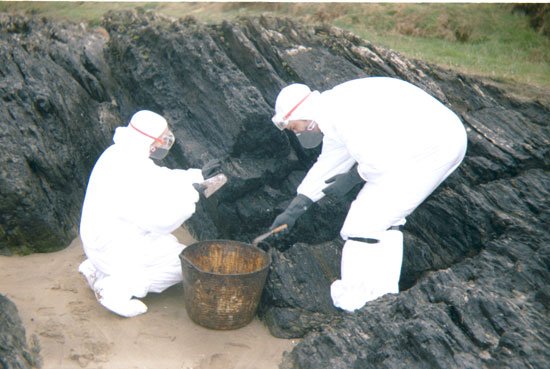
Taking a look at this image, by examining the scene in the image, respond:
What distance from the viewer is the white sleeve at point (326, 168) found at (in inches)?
301

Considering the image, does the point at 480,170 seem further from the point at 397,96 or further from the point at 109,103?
the point at 109,103

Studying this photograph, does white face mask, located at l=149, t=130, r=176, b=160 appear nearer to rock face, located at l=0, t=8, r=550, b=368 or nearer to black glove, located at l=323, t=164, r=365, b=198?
rock face, located at l=0, t=8, r=550, b=368

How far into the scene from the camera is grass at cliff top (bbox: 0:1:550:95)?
1399 cm

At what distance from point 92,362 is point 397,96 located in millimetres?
3659

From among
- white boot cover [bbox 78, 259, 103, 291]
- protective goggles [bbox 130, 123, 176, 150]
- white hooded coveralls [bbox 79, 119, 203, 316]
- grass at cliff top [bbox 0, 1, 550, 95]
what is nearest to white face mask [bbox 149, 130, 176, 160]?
protective goggles [bbox 130, 123, 176, 150]

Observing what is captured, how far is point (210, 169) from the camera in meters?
8.21

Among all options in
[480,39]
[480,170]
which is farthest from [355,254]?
[480,39]

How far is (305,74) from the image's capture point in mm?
9398

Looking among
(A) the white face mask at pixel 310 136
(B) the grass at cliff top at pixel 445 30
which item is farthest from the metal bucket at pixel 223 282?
(B) the grass at cliff top at pixel 445 30

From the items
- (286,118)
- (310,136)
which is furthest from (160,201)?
(310,136)

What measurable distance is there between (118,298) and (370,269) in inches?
95.8

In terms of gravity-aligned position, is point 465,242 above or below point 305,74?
below

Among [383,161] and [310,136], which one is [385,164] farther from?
[310,136]

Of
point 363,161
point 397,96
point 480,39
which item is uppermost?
point 397,96
